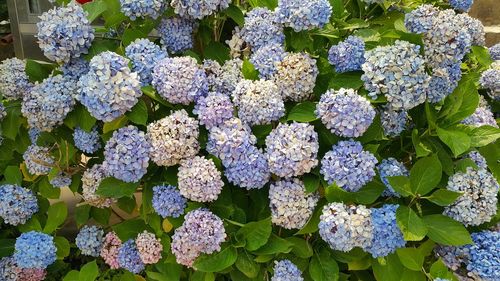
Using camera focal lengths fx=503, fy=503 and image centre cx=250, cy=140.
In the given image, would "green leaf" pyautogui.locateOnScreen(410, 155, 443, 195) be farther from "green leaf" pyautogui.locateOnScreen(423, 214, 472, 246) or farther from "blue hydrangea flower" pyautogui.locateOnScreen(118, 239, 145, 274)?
"blue hydrangea flower" pyautogui.locateOnScreen(118, 239, 145, 274)

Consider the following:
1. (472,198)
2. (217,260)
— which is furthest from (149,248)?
(472,198)

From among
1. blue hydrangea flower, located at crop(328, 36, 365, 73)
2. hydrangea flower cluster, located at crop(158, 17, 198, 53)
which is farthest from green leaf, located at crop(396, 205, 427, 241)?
hydrangea flower cluster, located at crop(158, 17, 198, 53)

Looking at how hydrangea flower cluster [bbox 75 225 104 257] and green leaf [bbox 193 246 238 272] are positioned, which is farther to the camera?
hydrangea flower cluster [bbox 75 225 104 257]

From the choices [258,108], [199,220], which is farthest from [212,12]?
[199,220]

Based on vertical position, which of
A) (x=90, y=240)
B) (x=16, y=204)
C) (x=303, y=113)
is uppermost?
(x=303, y=113)

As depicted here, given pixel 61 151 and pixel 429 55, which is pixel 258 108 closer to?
pixel 429 55

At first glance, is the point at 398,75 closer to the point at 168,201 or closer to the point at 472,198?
the point at 472,198
